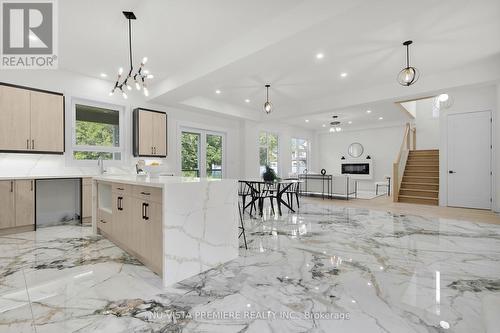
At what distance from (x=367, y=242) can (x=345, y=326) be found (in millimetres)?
2026

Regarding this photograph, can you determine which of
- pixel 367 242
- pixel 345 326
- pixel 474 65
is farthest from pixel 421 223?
pixel 345 326

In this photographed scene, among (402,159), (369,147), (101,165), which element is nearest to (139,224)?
(101,165)

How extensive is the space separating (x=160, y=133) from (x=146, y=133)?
0.35 m

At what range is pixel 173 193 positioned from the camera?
216 centimetres

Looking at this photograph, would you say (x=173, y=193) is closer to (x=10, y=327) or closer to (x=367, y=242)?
(x=10, y=327)

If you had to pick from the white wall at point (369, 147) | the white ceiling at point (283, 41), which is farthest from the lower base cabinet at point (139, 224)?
the white wall at point (369, 147)

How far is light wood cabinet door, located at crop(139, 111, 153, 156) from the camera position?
214 inches

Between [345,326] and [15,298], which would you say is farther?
[15,298]

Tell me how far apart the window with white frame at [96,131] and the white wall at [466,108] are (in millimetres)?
7551

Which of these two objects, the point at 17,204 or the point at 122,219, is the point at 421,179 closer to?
the point at 122,219

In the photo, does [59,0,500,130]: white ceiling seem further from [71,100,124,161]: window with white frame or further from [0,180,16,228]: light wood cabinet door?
[0,180,16,228]: light wood cabinet door

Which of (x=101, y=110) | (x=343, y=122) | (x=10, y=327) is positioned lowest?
(x=10, y=327)

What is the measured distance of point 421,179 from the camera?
25.2 ft

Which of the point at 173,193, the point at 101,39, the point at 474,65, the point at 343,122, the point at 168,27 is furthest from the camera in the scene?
the point at 343,122
